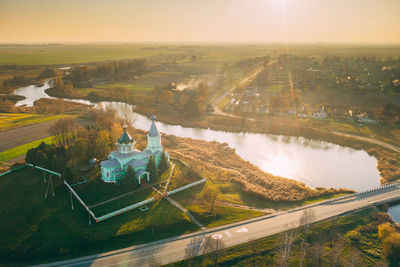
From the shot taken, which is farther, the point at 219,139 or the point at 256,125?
the point at 256,125

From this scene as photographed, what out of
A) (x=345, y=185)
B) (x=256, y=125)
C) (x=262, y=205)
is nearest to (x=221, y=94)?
(x=256, y=125)

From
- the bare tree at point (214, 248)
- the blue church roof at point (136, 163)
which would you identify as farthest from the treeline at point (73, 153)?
the bare tree at point (214, 248)

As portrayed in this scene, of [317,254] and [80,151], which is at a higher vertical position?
[80,151]

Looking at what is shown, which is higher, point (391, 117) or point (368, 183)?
point (391, 117)

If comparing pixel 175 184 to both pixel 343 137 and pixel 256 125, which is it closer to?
pixel 256 125

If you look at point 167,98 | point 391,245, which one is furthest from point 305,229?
point 167,98

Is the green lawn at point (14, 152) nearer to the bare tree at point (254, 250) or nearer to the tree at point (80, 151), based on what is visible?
the tree at point (80, 151)

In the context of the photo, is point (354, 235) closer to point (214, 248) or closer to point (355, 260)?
point (355, 260)

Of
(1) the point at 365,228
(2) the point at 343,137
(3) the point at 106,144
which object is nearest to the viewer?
(1) the point at 365,228
